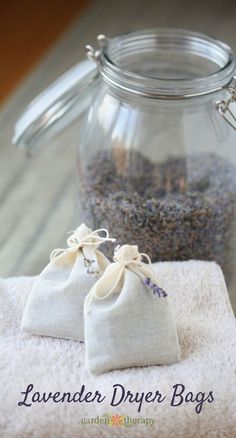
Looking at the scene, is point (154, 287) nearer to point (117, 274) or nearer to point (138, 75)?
point (117, 274)

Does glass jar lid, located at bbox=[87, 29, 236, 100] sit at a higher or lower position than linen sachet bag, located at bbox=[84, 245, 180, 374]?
higher

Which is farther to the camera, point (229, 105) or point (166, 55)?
point (166, 55)

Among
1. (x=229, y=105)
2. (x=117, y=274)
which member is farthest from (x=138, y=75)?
(x=117, y=274)

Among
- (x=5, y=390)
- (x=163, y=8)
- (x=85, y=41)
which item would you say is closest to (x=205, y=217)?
(x=5, y=390)

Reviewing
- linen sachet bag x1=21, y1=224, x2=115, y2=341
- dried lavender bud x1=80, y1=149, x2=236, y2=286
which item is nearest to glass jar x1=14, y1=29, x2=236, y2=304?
dried lavender bud x1=80, y1=149, x2=236, y2=286

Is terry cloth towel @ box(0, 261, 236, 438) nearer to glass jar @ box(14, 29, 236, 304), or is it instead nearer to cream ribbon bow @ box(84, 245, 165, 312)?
cream ribbon bow @ box(84, 245, 165, 312)

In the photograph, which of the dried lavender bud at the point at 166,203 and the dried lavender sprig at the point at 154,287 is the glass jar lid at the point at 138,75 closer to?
the dried lavender bud at the point at 166,203
